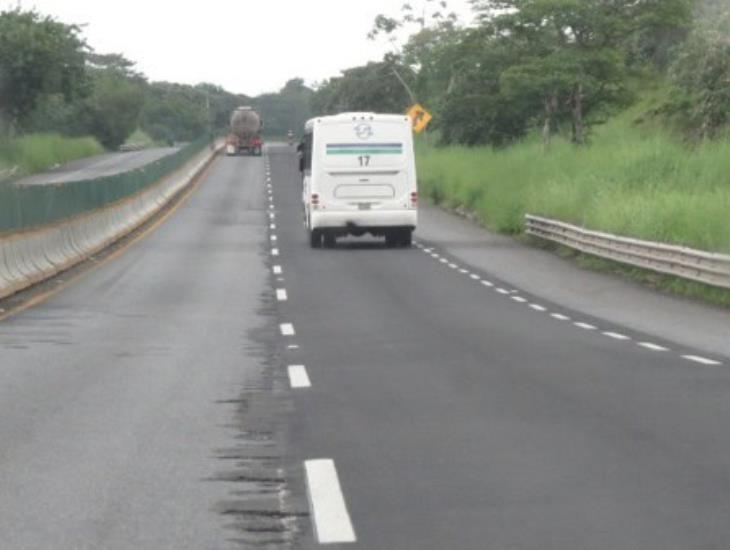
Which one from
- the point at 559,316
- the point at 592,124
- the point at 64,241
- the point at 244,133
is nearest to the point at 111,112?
the point at 244,133

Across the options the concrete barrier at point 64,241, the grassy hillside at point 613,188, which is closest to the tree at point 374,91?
the grassy hillside at point 613,188

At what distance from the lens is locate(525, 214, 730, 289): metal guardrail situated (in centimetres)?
2273

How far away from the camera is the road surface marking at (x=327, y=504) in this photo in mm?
7075

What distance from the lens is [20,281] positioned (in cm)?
2559

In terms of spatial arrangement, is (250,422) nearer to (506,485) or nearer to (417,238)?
(506,485)

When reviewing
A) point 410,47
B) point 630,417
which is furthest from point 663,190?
point 410,47

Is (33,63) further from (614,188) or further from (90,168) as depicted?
(614,188)

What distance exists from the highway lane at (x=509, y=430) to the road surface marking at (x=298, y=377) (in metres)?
0.10

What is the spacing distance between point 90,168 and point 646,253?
7713 cm

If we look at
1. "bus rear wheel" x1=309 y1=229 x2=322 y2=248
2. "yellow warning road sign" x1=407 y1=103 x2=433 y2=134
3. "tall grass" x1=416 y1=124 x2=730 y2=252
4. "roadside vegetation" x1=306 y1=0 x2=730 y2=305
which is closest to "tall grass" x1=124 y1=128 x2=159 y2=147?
"roadside vegetation" x1=306 y1=0 x2=730 y2=305

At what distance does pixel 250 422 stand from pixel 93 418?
113 centimetres

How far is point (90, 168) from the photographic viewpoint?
100 meters

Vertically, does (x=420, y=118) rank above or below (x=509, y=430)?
below

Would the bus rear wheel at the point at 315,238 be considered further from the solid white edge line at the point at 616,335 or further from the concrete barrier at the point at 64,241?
the solid white edge line at the point at 616,335
